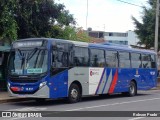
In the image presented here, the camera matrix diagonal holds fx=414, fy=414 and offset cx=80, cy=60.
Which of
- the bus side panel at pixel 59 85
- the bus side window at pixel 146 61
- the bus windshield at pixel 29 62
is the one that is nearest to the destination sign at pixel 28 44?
the bus windshield at pixel 29 62

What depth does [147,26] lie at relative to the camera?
3856 centimetres

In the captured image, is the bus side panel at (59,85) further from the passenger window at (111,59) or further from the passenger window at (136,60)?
the passenger window at (136,60)

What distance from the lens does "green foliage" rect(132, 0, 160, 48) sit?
3809 cm

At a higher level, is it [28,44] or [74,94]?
[28,44]

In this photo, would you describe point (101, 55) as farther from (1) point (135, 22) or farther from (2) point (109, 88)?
(1) point (135, 22)

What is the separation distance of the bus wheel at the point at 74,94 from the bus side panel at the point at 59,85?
436mm

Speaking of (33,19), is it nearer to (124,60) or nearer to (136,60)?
(124,60)

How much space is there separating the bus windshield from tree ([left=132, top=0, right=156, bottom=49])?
21.3 m

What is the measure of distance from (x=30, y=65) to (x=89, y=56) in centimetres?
367

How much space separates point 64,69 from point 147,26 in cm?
2169

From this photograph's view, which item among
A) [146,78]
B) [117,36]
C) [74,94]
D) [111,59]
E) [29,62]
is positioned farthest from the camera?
[117,36]

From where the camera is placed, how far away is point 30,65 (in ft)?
57.9

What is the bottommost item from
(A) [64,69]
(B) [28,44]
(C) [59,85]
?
(C) [59,85]

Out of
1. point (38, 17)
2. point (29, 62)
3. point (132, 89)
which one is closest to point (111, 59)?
point (132, 89)
